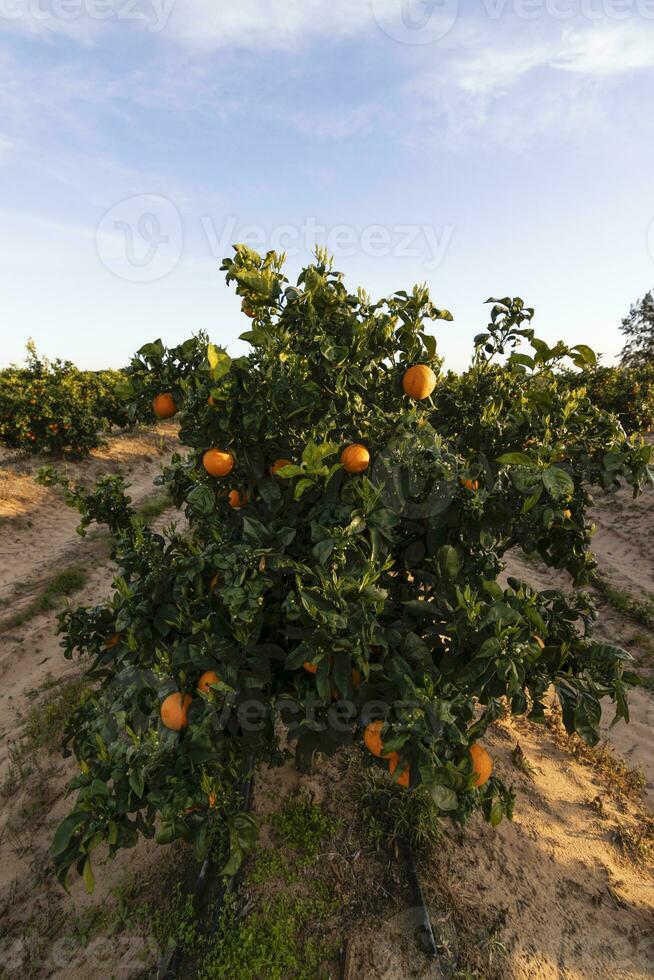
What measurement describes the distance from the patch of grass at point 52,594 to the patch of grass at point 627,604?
23.4 feet

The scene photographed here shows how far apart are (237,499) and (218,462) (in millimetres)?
322

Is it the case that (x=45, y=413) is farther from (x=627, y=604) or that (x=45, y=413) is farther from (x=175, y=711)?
(x=627, y=604)

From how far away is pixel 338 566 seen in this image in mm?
1853

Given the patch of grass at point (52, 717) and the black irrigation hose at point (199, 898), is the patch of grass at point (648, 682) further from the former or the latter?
the patch of grass at point (52, 717)

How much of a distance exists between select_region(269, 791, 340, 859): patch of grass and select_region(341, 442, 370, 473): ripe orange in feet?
8.42

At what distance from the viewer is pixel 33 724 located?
4.23 meters

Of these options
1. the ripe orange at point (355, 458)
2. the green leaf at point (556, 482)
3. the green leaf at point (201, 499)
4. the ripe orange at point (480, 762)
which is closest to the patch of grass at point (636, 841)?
the ripe orange at point (480, 762)

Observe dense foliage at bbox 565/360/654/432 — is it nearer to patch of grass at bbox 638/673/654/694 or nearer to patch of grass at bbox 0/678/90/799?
patch of grass at bbox 638/673/654/694

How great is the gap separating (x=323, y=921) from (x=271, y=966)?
0.35 meters

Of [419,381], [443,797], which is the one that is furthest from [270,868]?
[419,381]

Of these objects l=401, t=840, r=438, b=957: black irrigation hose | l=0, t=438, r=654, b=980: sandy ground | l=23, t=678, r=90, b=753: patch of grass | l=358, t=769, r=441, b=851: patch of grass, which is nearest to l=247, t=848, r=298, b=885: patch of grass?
l=0, t=438, r=654, b=980: sandy ground

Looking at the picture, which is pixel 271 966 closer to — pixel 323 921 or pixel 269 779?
pixel 323 921

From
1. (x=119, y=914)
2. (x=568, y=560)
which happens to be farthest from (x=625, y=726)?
(x=119, y=914)

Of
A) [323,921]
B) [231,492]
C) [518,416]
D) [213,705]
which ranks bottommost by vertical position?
[323,921]
